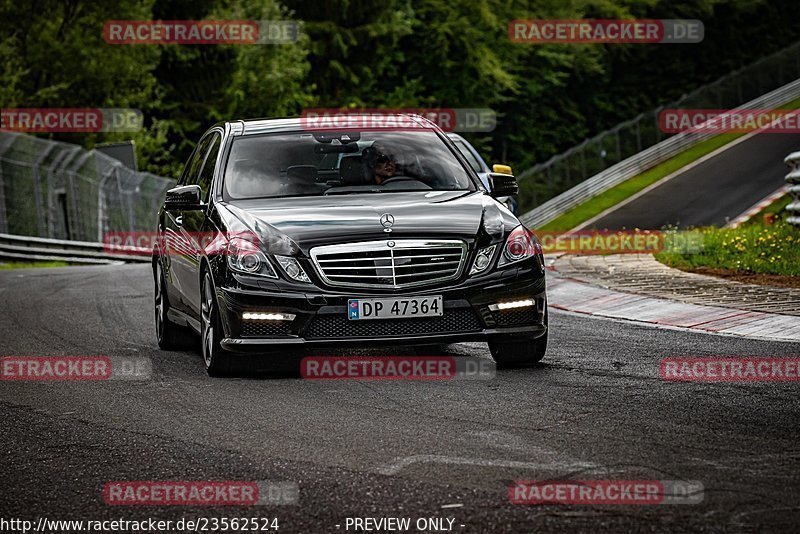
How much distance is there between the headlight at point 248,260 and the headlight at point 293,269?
0.25 feet

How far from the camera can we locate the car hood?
9.11 meters

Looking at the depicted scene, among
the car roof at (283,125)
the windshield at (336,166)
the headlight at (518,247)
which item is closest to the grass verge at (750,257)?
the car roof at (283,125)

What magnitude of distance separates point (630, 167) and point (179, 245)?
4057 cm

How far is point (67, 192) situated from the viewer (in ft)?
112

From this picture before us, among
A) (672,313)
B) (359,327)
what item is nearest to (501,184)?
(359,327)

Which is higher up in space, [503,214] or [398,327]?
[503,214]

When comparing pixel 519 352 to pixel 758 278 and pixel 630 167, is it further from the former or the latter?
pixel 630 167

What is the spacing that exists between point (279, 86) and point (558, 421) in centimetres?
4934

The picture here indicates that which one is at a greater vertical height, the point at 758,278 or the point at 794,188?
the point at 794,188

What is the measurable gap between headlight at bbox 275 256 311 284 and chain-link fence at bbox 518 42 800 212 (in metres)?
40.0

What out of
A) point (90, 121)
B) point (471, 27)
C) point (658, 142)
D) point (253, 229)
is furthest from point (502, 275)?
point (471, 27)

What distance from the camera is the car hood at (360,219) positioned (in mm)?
9109

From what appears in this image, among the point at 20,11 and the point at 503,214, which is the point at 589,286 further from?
the point at 20,11

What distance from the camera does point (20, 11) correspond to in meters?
46.9
